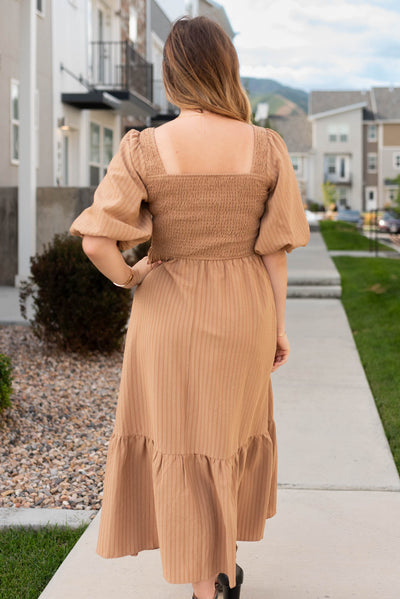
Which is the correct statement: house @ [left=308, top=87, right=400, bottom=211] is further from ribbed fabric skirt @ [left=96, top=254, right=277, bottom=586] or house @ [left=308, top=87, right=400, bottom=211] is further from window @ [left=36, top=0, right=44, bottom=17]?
ribbed fabric skirt @ [left=96, top=254, right=277, bottom=586]

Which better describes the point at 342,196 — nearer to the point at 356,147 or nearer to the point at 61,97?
the point at 356,147

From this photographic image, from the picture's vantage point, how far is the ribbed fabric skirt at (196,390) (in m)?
2.29

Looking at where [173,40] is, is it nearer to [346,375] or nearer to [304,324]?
[346,375]

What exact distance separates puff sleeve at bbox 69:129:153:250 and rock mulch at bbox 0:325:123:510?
5.84 ft

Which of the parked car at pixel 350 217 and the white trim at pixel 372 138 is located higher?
the white trim at pixel 372 138

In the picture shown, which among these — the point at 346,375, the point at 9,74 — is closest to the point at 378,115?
the point at 9,74

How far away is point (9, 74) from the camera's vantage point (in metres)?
11.9

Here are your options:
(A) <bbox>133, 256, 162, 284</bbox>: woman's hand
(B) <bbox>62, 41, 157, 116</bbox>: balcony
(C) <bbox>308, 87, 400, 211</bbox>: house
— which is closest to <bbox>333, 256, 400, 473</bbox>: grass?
(A) <bbox>133, 256, 162, 284</bbox>: woman's hand

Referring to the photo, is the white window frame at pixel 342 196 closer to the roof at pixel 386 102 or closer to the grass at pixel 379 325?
the roof at pixel 386 102

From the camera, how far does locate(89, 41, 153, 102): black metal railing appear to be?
16203 millimetres

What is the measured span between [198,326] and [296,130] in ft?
204

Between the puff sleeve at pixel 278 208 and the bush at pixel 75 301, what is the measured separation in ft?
12.6

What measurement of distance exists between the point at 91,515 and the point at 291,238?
1733mm

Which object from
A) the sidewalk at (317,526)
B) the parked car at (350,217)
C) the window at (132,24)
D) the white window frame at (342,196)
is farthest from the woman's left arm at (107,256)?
the white window frame at (342,196)
